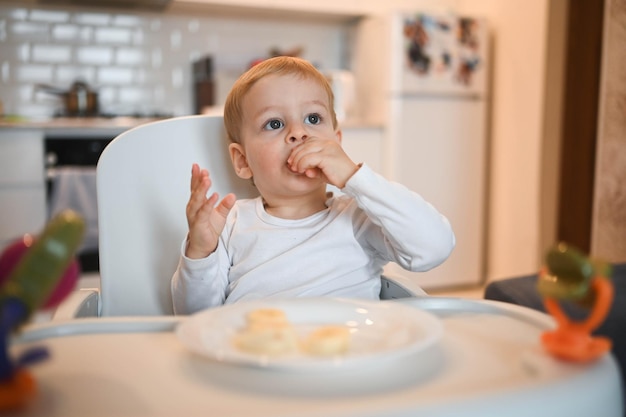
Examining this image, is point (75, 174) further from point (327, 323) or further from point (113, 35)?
point (327, 323)

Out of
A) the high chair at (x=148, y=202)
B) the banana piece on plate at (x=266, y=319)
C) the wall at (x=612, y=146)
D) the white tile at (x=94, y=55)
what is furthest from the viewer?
the white tile at (x=94, y=55)

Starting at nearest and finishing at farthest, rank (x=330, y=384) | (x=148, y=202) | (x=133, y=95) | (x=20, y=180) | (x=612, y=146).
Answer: (x=330, y=384) → (x=148, y=202) → (x=20, y=180) → (x=612, y=146) → (x=133, y=95)

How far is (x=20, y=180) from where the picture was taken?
2508 millimetres

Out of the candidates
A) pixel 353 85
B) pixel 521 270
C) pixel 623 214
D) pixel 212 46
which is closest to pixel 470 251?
pixel 521 270

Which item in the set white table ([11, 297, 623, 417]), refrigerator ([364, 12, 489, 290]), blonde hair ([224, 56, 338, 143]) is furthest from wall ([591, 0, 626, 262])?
white table ([11, 297, 623, 417])

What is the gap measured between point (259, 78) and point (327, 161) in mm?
255

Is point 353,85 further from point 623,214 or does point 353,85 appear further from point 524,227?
point 623,214

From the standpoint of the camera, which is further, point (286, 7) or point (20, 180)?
point (286, 7)

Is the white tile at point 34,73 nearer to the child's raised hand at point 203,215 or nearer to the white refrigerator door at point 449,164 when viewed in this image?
the white refrigerator door at point 449,164

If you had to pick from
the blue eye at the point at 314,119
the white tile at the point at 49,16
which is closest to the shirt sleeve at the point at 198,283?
the blue eye at the point at 314,119

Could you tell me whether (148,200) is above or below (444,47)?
below

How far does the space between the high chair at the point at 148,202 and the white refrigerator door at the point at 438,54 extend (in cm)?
191

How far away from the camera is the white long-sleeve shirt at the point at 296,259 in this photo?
1006 millimetres

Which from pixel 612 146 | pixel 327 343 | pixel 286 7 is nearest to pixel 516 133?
pixel 612 146
